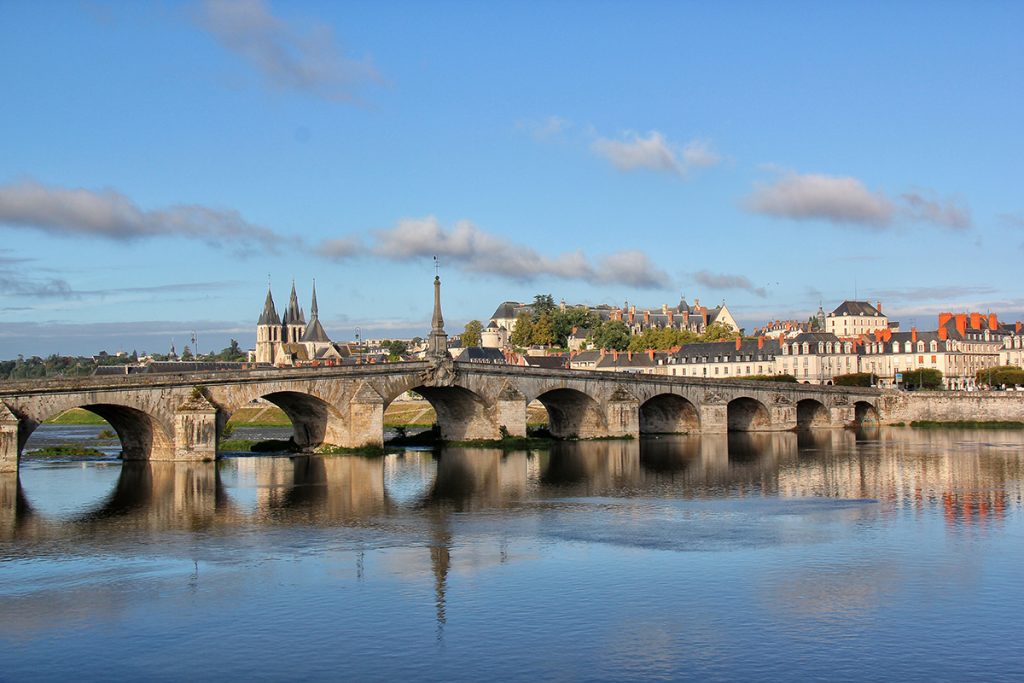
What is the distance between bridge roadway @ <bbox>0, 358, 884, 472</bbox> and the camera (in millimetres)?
48125

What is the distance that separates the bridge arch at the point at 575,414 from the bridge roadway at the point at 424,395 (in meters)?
0.07

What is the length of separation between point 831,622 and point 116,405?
35714 mm

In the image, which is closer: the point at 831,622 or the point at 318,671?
the point at 318,671

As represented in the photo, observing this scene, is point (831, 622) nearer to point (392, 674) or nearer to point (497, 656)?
point (497, 656)

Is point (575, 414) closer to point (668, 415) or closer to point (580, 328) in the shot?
point (668, 415)

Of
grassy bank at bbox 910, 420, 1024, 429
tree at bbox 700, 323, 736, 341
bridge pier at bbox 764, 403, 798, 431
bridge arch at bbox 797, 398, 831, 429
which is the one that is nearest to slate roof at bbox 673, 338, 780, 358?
tree at bbox 700, 323, 736, 341

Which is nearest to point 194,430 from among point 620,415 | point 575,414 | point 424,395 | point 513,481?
point 513,481

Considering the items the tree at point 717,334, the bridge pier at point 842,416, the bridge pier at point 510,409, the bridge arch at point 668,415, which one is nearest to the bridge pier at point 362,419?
the bridge pier at point 510,409

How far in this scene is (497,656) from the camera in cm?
1978

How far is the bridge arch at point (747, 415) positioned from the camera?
266ft

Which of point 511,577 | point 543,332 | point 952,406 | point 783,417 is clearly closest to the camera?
point 511,577

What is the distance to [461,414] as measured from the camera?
6781cm

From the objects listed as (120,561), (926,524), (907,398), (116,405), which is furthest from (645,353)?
(120,561)

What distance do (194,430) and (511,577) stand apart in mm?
29333
